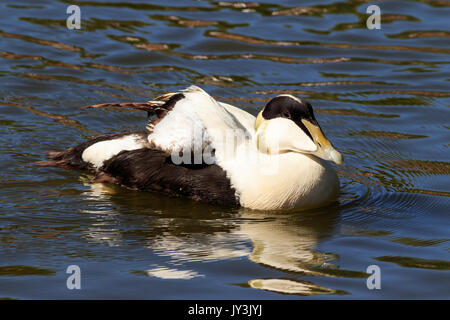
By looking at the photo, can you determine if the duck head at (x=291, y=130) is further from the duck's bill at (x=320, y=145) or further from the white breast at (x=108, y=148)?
the white breast at (x=108, y=148)

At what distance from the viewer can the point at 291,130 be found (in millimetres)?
6027

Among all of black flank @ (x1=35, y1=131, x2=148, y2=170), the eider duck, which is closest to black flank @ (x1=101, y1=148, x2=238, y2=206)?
the eider duck

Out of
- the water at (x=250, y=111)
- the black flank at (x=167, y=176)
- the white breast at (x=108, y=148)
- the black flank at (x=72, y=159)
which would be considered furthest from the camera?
the black flank at (x=72, y=159)

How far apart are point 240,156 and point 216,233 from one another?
2.10 feet

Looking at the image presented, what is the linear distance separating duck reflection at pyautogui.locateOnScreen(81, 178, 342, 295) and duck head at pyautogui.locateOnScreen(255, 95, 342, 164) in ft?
1.50

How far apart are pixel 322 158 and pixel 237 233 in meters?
0.81

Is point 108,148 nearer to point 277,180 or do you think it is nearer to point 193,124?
point 193,124

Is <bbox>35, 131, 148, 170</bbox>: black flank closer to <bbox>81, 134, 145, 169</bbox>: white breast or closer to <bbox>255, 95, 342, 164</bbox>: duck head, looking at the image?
<bbox>81, 134, 145, 169</bbox>: white breast

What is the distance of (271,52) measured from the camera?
9.90m

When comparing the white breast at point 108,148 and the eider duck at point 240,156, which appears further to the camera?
the white breast at point 108,148

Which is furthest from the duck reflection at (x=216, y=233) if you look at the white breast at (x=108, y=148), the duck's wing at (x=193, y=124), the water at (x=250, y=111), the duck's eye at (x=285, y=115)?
the duck's eye at (x=285, y=115)

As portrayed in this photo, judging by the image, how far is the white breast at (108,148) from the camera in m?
6.46

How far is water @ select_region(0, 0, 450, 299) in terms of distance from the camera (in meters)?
5.05
